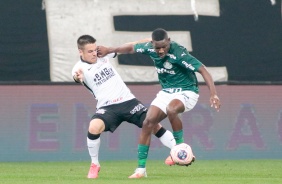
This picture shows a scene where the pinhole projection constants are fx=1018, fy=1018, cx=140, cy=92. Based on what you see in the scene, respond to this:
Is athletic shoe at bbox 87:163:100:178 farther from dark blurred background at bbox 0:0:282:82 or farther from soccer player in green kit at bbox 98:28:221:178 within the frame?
dark blurred background at bbox 0:0:282:82

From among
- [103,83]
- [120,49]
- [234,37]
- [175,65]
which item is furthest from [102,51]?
[234,37]

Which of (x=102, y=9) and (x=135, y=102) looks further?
(x=102, y=9)

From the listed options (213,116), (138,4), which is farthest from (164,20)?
(213,116)

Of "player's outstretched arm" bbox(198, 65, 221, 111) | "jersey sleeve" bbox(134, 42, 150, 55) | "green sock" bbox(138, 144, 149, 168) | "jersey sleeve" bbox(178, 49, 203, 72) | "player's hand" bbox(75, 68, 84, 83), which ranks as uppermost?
Answer: "jersey sleeve" bbox(134, 42, 150, 55)

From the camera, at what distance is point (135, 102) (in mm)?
14375

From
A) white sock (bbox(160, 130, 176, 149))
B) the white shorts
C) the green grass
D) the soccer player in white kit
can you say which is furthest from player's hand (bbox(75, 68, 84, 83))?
white sock (bbox(160, 130, 176, 149))

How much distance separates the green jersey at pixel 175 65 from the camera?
13547 mm

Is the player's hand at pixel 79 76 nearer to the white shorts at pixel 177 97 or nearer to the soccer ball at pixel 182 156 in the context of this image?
the white shorts at pixel 177 97

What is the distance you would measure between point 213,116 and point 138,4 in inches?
103

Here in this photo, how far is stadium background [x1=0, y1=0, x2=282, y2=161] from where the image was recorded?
1912 centimetres

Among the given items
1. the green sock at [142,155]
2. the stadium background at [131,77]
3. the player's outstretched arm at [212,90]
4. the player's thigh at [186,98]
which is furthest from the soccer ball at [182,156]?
the stadium background at [131,77]

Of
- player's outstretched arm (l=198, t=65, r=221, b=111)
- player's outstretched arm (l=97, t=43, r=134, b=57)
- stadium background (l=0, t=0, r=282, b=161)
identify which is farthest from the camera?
stadium background (l=0, t=0, r=282, b=161)

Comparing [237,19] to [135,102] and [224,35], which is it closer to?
[224,35]

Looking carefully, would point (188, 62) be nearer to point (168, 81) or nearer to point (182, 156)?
point (168, 81)
